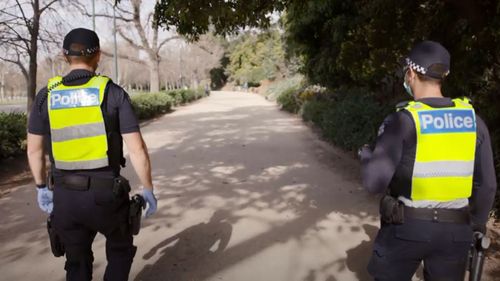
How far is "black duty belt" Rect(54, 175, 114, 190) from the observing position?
8.18 ft

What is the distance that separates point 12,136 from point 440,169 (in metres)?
8.17

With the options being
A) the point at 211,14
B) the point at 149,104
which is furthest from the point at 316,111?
the point at 149,104

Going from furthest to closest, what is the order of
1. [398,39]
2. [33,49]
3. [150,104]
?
[150,104]
[33,49]
[398,39]

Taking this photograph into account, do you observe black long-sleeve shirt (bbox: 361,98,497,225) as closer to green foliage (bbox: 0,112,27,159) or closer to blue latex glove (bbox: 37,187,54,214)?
blue latex glove (bbox: 37,187,54,214)

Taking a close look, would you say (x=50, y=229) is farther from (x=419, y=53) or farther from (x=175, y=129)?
(x=175, y=129)

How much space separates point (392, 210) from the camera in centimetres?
215

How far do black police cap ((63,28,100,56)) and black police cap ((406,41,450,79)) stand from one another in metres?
1.86

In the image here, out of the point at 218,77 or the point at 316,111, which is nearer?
the point at 316,111

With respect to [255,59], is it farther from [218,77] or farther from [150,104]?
[150,104]

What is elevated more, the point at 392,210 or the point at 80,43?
the point at 80,43

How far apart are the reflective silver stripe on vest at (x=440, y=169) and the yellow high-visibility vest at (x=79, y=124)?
1.76m

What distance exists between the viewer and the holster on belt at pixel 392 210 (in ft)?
7.01

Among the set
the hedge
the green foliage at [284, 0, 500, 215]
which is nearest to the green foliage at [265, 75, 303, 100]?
the hedge

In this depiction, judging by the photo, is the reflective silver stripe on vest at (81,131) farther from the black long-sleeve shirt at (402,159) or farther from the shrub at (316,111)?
the shrub at (316,111)
